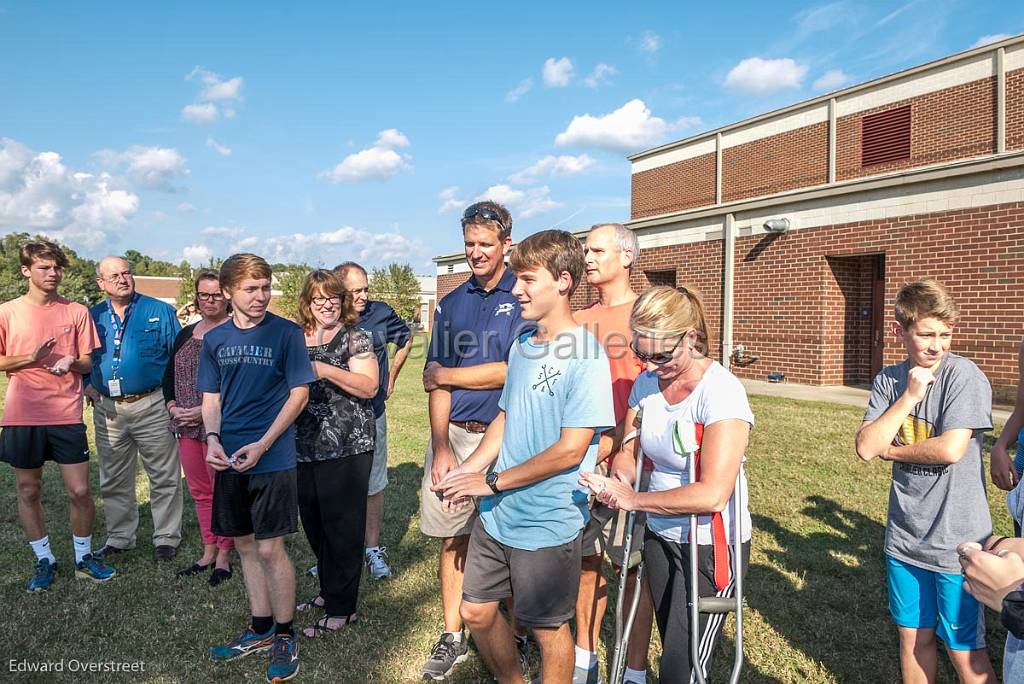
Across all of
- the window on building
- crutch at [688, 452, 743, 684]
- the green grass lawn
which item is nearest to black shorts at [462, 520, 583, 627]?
crutch at [688, 452, 743, 684]

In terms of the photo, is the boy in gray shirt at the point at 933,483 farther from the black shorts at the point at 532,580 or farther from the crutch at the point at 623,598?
the black shorts at the point at 532,580

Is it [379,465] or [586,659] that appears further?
[379,465]

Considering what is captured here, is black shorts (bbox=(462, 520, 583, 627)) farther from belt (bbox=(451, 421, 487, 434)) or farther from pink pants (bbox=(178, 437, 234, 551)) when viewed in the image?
pink pants (bbox=(178, 437, 234, 551))

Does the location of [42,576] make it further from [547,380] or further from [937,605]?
[937,605]

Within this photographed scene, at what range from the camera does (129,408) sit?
16.5 feet

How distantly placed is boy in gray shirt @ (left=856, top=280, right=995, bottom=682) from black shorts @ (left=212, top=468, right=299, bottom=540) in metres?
2.84

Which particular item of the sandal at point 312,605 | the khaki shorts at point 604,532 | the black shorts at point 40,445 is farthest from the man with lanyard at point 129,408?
the khaki shorts at point 604,532

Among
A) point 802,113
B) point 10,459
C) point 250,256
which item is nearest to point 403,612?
point 250,256

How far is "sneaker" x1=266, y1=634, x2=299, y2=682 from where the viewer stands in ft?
10.9

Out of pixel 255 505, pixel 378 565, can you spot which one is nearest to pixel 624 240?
pixel 255 505

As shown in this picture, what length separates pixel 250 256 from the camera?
3590 millimetres

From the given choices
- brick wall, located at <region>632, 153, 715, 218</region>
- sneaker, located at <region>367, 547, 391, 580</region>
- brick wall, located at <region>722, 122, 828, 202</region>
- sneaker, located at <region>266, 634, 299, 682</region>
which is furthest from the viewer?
brick wall, located at <region>632, 153, 715, 218</region>

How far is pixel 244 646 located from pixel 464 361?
201 cm

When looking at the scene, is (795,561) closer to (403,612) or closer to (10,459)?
(403,612)
